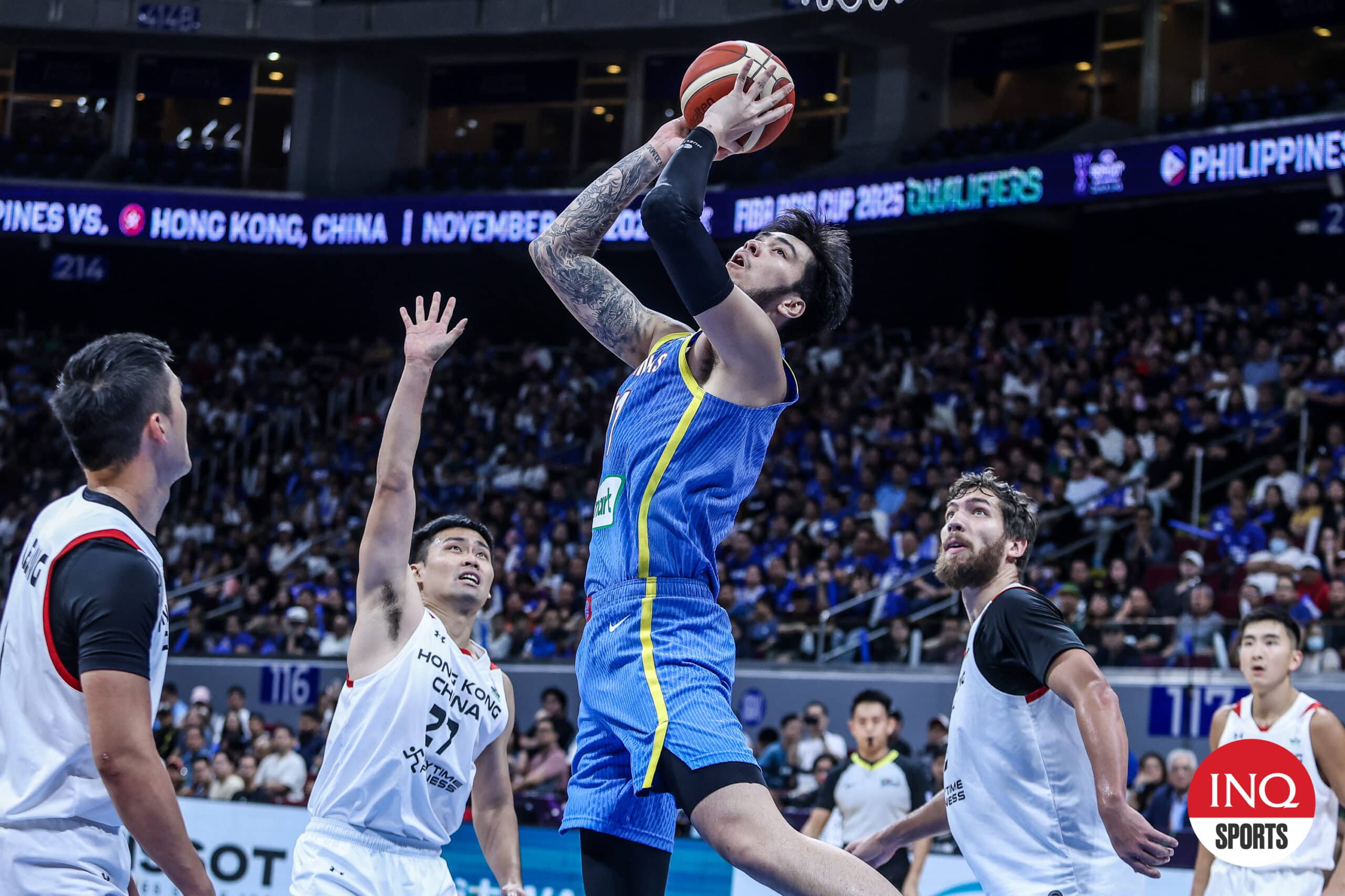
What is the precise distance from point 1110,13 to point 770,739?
14.6 m

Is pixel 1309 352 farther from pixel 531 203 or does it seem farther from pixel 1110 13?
pixel 531 203

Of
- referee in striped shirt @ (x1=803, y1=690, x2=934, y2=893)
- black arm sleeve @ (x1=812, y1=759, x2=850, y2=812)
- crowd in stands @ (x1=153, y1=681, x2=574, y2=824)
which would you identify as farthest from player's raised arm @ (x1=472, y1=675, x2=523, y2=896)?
crowd in stands @ (x1=153, y1=681, x2=574, y2=824)

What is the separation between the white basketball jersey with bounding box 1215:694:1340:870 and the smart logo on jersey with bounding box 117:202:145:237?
69.3ft

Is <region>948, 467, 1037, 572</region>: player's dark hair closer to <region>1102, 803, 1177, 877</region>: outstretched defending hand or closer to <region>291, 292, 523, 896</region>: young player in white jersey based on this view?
<region>1102, 803, 1177, 877</region>: outstretched defending hand

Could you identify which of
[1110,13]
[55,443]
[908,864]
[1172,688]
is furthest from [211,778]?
[1110,13]

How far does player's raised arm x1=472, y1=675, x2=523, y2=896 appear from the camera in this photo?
5355 millimetres

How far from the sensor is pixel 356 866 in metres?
4.79

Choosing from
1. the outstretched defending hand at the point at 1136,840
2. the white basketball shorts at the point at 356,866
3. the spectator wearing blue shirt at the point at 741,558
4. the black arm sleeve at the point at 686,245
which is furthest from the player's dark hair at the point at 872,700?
the spectator wearing blue shirt at the point at 741,558

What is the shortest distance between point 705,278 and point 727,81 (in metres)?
1.27

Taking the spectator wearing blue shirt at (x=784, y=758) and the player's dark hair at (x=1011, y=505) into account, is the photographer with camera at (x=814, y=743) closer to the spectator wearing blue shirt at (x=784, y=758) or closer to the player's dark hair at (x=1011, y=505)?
the spectator wearing blue shirt at (x=784, y=758)

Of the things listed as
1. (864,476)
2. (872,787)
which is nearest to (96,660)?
(872,787)

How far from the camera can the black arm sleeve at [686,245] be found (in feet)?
12.1

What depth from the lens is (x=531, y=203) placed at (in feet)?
75.1

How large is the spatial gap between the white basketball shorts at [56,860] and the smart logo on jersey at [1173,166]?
1727cm
